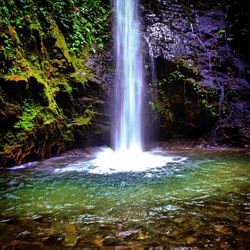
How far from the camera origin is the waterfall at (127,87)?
10.3 metres

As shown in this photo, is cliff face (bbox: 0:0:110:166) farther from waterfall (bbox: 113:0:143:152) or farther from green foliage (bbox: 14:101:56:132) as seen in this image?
waterfall (bbox: 113:0:143:152)

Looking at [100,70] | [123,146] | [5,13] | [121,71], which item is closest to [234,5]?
[121,71]

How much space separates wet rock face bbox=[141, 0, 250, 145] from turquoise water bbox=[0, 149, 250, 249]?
4299 millimetres

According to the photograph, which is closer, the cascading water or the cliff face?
the cliff face

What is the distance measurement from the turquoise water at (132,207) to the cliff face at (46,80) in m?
1.34

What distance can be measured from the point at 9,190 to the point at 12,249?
241 cm

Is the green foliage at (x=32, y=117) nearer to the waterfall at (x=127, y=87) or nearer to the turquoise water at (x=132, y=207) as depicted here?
the turquoise water at (x=132, y=207)

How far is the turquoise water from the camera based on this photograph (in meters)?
2.92

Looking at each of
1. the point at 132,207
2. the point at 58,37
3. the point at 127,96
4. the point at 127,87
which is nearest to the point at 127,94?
the point at 127,96

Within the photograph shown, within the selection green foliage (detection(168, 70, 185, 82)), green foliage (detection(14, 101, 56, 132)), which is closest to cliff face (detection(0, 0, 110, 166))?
green foliage (detection(14, 101, 56, 132))

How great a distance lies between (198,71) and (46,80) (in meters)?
6.22

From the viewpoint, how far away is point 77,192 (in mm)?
4754

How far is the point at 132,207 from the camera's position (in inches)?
154

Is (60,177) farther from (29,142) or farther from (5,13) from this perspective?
(5,13)
